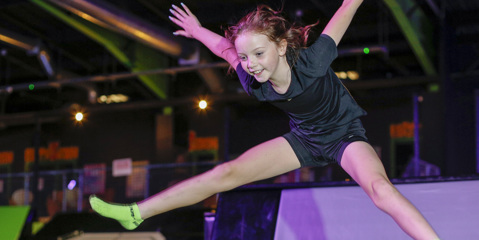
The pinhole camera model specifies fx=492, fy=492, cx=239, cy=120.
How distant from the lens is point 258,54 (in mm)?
2238

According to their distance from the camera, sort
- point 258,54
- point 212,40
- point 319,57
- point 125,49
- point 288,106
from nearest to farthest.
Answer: point 258,54
point 319,57
point 288,106
point 212,40
point 125,49

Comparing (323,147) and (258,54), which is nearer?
(258,54)

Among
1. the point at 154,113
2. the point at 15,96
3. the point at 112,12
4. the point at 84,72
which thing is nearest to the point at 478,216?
the point at 112,12

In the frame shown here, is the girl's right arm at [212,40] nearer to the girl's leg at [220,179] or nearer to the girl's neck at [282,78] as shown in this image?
the girl's neck at [282,78]

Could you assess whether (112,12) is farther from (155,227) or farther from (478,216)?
(478,216)

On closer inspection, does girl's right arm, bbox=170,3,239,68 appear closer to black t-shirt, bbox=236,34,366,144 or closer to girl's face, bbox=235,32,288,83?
black t-shirt, bbox=236,34,366,144

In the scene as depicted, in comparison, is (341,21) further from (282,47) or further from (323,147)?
(323,147)

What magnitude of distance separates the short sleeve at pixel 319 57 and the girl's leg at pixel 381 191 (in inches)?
15.3

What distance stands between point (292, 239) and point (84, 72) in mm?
9439

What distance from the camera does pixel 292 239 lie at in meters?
3.03

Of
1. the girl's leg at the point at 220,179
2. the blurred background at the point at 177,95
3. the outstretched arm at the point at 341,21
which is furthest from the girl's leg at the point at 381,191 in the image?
the blurred background at the point at 177,95

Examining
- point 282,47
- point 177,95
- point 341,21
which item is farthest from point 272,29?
point 177,95

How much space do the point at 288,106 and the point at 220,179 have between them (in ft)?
1.62

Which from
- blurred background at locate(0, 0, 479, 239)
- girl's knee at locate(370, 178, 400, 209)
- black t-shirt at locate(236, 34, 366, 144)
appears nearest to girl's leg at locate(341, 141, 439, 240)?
girl's knee at locate(370, 178, 400, 209)
